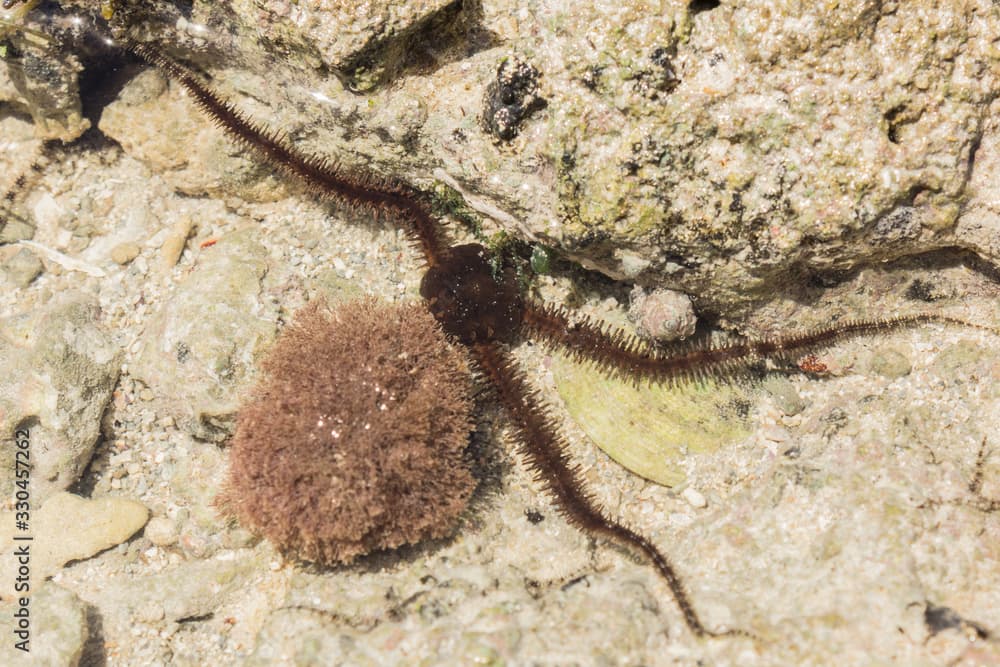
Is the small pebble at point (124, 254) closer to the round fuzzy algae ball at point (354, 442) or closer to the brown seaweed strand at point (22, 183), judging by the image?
the brown seaweed strand at point (22, 183)

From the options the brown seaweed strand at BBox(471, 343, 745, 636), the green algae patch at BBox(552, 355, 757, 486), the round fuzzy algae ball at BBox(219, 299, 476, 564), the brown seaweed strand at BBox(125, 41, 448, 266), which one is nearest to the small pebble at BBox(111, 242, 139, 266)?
the brown seaweed strand at BBox(125, 41, 448, 266)

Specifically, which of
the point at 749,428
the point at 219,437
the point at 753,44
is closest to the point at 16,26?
Answer: the point at 219,437

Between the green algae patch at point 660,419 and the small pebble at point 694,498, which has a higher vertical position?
the green algae patch at point 660,419

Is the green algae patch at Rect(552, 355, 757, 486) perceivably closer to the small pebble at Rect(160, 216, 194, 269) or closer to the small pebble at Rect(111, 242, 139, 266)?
the small pebble at Rect(160, 216, 194, 269)

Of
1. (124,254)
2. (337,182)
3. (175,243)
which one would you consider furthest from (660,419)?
(124,254)

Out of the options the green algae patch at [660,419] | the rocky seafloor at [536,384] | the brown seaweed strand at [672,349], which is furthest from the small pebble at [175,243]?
the green algae patch at [660,419]

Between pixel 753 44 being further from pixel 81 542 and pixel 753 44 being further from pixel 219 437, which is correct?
pixel 81 542
